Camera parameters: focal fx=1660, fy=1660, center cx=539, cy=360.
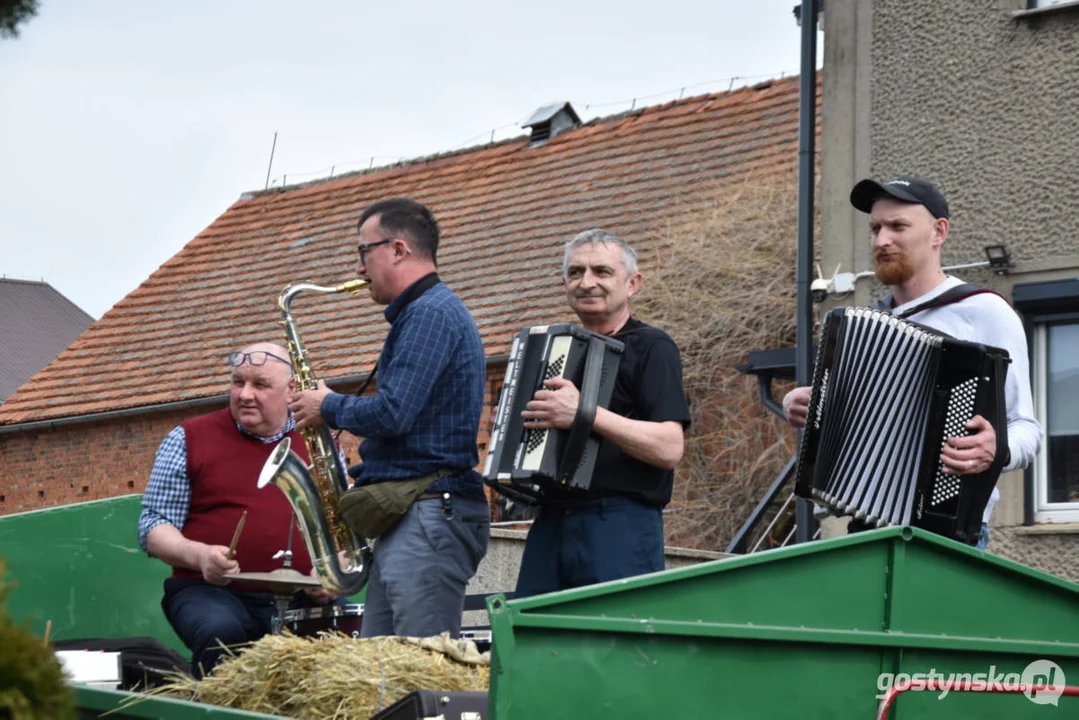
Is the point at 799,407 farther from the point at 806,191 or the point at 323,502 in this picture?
the point at 806,191

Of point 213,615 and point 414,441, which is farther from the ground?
point 414,441

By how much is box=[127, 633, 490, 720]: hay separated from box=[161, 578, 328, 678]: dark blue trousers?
1.20 meters

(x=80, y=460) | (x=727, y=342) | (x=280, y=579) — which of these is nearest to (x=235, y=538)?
(x=280, y=579)

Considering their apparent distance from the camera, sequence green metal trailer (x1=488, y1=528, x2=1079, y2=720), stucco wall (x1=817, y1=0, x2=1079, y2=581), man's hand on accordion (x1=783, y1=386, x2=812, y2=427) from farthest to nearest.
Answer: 1. stucco wall (x1=817, y1=0, x2=1079, y2=581)
2. man's hand on accordion (x1=783, y1=386, x2=812, y2=427)
3. green metal trailer (x1=488, y1=528, x2=1079, y2=720)

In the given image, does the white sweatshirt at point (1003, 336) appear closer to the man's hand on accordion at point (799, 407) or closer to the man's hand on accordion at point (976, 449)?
the man's hand on accordion at point (976, 449)

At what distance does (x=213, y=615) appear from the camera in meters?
6.66

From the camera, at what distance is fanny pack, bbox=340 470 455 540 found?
574 centimetres

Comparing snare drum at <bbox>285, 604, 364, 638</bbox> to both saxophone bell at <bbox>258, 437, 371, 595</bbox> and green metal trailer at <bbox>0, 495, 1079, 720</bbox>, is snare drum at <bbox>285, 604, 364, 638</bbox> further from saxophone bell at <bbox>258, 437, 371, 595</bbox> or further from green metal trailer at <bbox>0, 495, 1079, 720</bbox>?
green metal trailer at <bbox>0, 495, 1079, 720</bbox>

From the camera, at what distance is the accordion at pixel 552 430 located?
17.4ft

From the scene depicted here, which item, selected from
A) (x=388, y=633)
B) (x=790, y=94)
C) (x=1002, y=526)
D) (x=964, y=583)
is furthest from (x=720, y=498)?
(x=964, y=583)

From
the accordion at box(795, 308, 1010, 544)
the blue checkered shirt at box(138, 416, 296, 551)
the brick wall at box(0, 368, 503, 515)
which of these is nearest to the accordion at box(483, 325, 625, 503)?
the accordion at box(795, 308, 1010, 544)

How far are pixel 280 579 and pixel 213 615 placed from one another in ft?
1.31

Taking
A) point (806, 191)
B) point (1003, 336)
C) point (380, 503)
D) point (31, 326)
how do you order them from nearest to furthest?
1. point (1003, 336)
2. point (380, 503)
3. point (806, 191)
4. point (31, 326)

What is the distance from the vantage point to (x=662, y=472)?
5.53 metres
